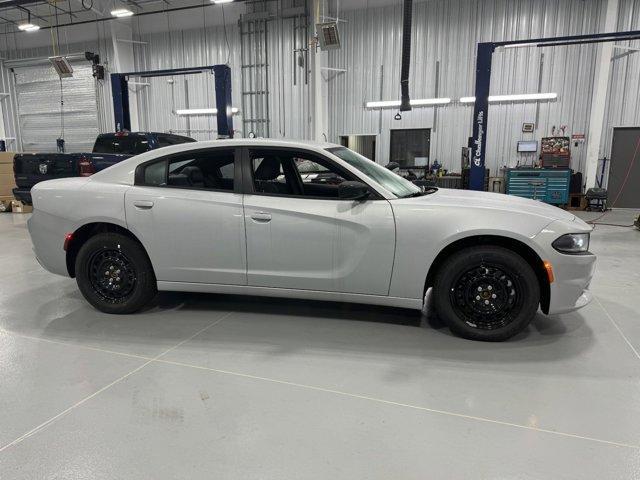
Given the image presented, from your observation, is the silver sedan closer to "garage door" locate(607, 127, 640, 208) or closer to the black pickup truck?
the black pickup truck

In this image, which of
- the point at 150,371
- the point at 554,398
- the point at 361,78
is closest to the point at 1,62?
the point at 361,78

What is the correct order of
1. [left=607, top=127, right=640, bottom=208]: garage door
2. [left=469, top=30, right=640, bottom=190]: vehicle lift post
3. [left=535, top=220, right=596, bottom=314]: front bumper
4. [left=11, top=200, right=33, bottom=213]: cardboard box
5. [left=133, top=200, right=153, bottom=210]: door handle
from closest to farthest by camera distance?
[left=535, top=220, right=596, bottom=314]: front bumper
[left=133, top=200, right=153, bottom=210]: door handle
[left=469, top=30, right=640, bottom=190]: vehicle lift post
[left=11, top=200, right=33, bottom=213]: cardboard box
[left=607, top=127, right=640, bottom=208]: garage door

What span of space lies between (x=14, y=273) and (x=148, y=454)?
14.3 feet

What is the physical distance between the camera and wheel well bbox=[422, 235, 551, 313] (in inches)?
118

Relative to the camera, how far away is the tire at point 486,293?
298 cm

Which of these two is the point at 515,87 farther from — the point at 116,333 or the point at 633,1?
the point at 116,333

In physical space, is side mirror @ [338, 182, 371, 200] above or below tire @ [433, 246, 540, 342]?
above

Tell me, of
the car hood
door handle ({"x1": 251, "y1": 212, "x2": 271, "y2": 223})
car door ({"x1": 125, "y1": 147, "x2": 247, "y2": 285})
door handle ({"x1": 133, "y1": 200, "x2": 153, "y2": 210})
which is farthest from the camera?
door handle ({"x1": 133, "y1": 200, "x2": 153, "y2": 210})

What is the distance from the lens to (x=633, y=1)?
36.7ft

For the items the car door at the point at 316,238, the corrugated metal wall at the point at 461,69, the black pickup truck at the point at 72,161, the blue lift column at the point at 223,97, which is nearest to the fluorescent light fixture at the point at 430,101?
the corrugated metal wall at the point at 461,69

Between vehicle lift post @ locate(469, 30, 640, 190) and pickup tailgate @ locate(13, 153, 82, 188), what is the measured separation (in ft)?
23.7

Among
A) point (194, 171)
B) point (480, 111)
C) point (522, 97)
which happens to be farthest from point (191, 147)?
point (522, 97)

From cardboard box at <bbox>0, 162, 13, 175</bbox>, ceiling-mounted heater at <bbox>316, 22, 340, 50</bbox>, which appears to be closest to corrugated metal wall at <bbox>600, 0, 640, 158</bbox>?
ceiling-mounted heater at <bbox>316, 22, 340, 50</bbox>

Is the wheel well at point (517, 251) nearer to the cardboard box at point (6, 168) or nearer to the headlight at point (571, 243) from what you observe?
the headlight at point (571, 243)
